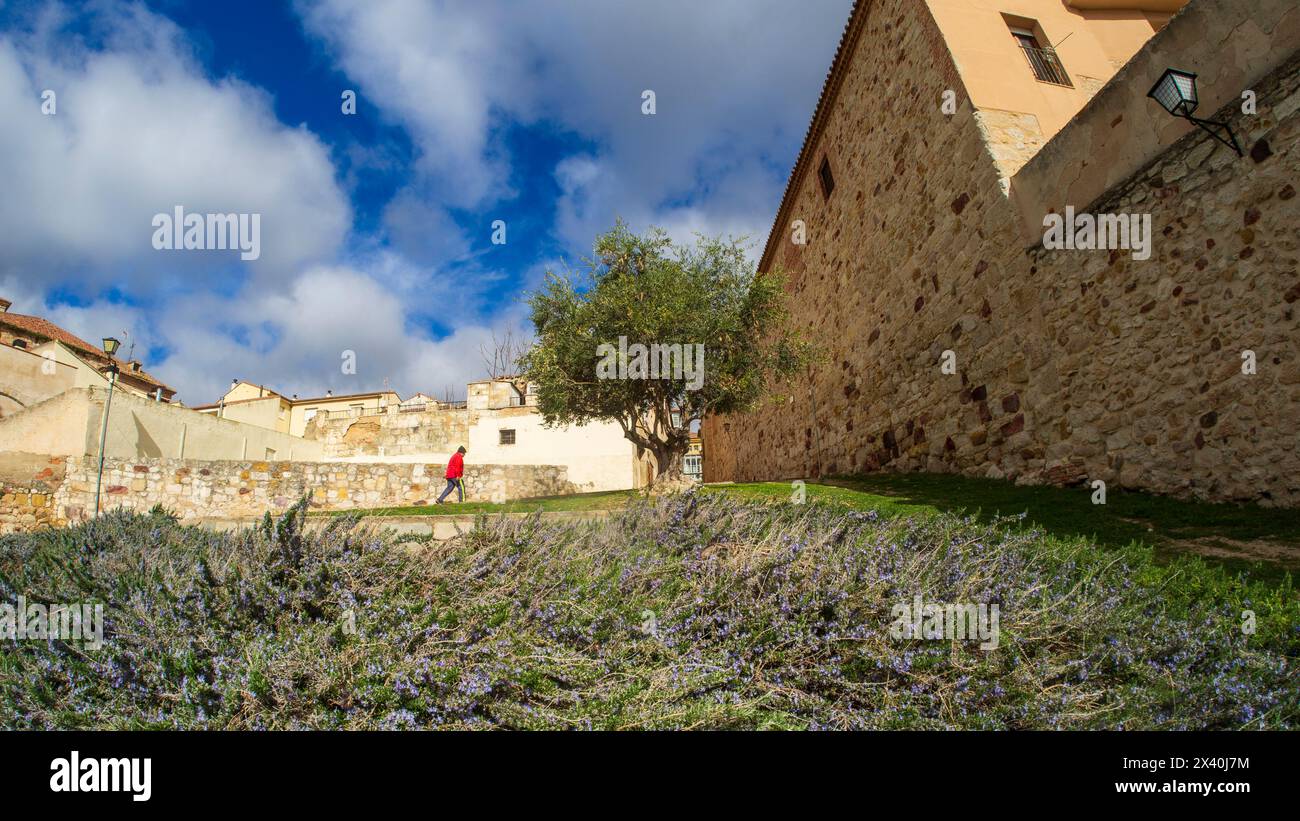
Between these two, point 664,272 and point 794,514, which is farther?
point 664,272

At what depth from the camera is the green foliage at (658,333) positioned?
1104cm

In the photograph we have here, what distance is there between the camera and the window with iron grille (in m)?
10.9

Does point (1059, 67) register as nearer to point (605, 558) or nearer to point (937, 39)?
point (937, 39)

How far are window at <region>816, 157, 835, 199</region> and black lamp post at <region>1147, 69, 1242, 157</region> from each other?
9.95m

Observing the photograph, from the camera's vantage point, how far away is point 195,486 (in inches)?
571

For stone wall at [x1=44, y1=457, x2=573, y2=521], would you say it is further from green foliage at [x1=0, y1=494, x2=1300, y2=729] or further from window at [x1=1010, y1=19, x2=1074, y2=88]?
window at [x1=1010, y1=19, x2=1074, y2=88]

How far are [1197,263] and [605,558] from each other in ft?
23.0

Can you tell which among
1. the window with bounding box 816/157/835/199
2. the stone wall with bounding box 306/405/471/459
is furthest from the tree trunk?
the stone wall with bounding box 306/405/471/459

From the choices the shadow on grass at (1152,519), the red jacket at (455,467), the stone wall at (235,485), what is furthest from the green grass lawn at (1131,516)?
the stone wall at (235,485)

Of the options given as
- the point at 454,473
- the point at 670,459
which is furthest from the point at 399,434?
the point at 670,459

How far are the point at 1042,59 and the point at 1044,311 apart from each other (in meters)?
6.38

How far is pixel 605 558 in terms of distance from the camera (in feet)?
13.1
